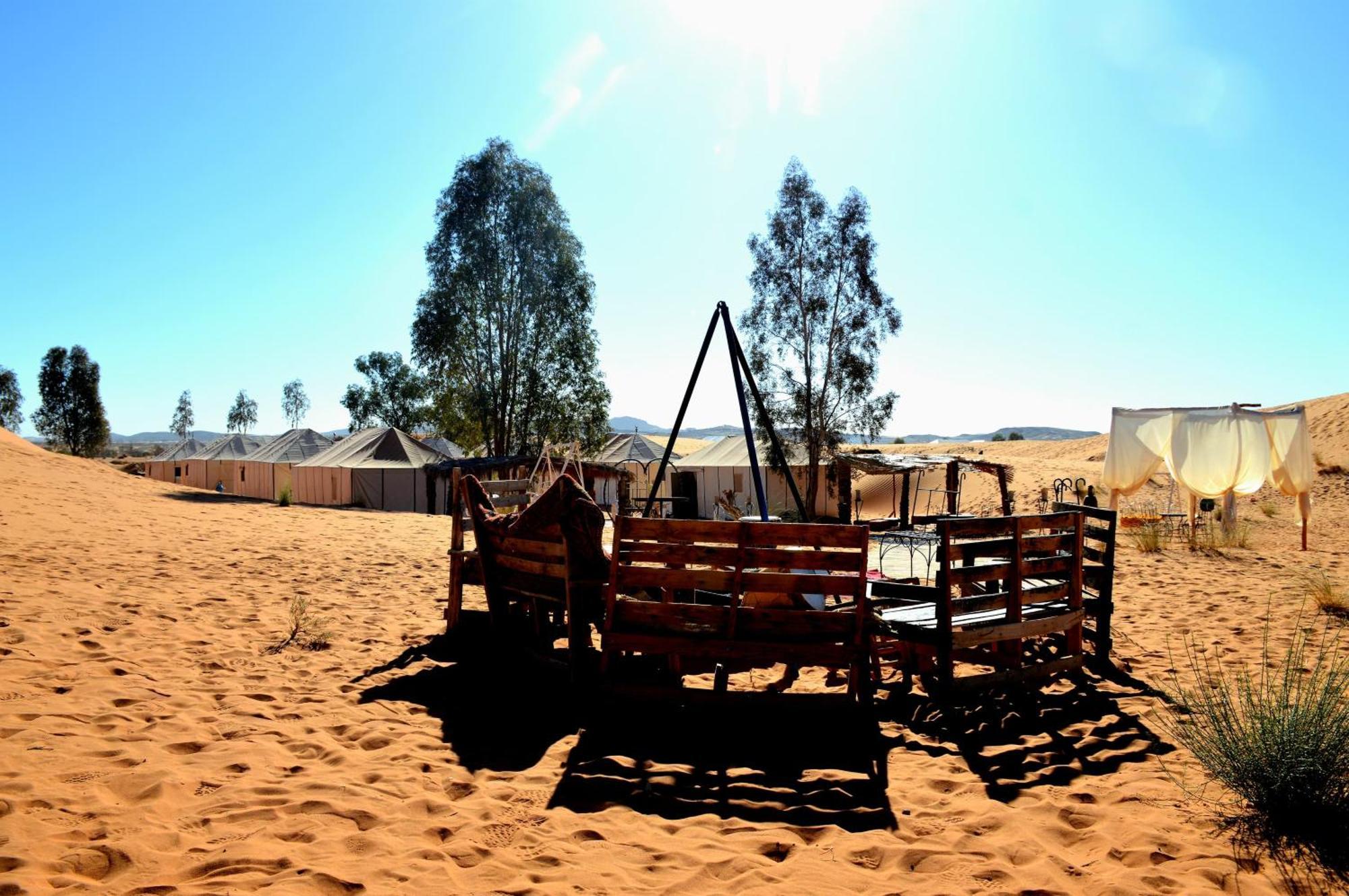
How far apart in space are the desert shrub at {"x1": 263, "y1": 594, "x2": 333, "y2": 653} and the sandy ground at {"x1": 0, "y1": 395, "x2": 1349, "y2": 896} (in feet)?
0.40

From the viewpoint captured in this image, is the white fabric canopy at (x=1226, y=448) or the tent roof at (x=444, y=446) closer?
the white fabric canopy at (x=1226, y=448)

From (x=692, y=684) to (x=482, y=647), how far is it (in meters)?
1.83

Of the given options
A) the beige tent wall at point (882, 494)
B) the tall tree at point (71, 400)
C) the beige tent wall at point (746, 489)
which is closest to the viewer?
the beige tent wall at point (746, 489)

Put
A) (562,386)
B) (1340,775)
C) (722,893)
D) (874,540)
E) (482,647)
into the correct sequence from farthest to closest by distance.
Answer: (562,386) → (874,540) → (482,647) → (1340,775) → (722,893)

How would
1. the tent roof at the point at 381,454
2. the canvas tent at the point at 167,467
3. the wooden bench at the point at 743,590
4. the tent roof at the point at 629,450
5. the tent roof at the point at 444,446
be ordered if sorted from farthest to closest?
the canvas tent at the point at 167,467
the tent roof at the point at 444,446
the tent roof at the point at 629,450
the tent roof at the point at 381,454
the wooden bench at the point at 743,590

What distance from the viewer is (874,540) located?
18.8m

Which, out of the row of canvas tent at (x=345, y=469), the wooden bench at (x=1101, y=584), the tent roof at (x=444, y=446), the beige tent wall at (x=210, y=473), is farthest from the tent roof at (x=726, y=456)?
the beige tent wall at (x=210, y=473)

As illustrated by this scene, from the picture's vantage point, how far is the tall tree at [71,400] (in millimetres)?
57688

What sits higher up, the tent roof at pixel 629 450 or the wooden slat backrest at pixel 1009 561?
the tent roof at pixel 629 450

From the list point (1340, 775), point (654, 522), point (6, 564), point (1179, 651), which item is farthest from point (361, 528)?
point (1340, 775)

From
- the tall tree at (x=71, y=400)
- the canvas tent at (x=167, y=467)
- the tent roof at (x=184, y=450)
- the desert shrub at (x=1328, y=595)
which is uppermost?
the tall tree at (x=71, y=400)

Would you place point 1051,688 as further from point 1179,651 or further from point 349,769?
point 349,769

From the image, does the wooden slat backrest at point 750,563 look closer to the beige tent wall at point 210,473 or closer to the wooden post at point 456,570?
the wooden post at point 456,570

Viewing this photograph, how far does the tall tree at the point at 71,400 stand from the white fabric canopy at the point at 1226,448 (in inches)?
2676
